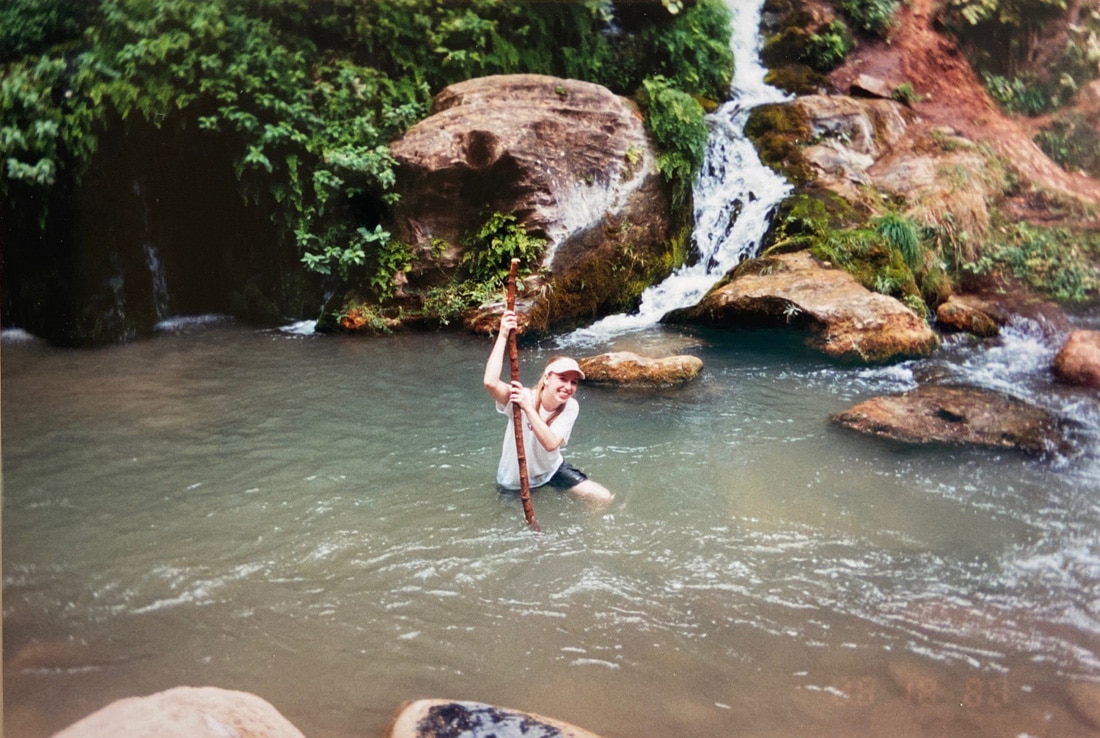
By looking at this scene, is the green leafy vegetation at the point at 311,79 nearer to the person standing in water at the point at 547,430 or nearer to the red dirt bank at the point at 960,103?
the red dirt bank at the point at 960,103

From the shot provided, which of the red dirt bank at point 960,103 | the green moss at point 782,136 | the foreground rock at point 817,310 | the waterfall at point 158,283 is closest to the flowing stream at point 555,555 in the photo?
the foreground rock at point 817,310

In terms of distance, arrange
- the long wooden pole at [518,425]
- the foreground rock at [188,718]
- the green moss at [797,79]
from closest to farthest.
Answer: the foreground rock at [188,718] → the long wooden pole at [518,425] → the green moss at [797,79]

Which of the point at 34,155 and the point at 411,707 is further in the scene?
the point at 34,155

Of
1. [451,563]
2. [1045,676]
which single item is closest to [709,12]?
[451,563]

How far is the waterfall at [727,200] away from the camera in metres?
4.10

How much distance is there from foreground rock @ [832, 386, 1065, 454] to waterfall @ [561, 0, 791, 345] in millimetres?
1259

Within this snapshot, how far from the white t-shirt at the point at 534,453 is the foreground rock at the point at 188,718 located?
4.07ft

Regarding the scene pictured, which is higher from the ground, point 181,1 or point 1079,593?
point 181,1

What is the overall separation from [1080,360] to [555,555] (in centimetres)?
226

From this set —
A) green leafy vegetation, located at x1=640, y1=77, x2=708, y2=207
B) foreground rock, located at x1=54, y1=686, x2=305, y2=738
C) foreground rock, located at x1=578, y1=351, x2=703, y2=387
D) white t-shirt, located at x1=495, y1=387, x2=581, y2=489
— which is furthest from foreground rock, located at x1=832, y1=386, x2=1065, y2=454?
foreground rock, located at x1=54, y1=686, x2=305, y2=738

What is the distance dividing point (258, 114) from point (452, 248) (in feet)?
4.78

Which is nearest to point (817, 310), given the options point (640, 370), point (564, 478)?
point (640, 370)

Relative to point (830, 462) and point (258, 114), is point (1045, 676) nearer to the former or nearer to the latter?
point (830, 462)

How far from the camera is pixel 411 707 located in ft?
5.95
